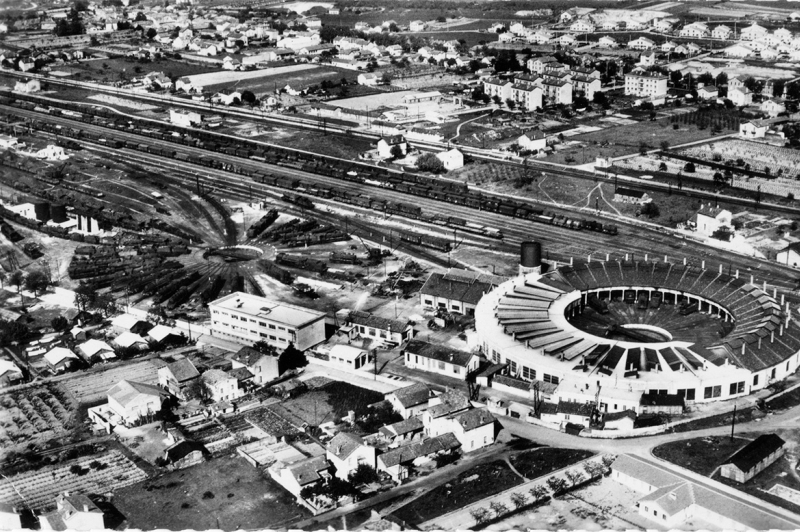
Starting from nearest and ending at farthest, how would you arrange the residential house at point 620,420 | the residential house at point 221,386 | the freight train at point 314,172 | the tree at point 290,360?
the residential house at point 620,420 < the residential house at point 221,386 < the tree at point 290,360 < the freight train at point 314,172

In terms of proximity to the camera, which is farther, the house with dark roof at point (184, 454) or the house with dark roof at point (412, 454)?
the house with dark roof at point (184, 454)

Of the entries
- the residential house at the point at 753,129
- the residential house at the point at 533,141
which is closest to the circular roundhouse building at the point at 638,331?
the residential house at the point at 533,141

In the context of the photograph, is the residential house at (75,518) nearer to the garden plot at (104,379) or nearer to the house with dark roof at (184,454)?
the house with dark roof at (184,454)

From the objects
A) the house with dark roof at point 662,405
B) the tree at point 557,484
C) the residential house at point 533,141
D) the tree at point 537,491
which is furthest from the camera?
the residential house at point 533,141

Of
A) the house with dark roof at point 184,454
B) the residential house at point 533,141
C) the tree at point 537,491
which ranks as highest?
the residential house at point 533,141

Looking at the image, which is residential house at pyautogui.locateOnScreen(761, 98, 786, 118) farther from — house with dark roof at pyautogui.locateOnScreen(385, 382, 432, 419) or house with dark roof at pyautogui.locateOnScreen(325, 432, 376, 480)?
house with dark roof at pyautogui.locateOnScreen(325, 432, 376, 480)

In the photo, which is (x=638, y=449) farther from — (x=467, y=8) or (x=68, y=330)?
(x=467, y=8)

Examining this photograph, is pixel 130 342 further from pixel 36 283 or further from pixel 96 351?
pixel 36 283
